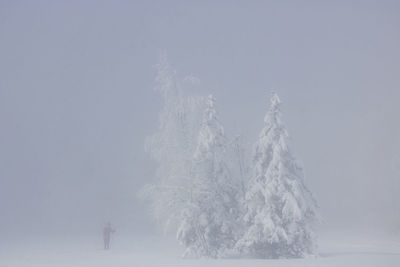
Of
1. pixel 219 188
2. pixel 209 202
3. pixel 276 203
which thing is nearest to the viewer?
pixel 276 203

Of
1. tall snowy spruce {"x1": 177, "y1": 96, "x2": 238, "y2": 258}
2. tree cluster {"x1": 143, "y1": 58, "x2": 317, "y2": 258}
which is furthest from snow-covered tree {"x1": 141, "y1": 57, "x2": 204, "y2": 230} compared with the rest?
tall snowy spruce {"x1": 177, "y1": 96, "x2": 238, "y2": 258}

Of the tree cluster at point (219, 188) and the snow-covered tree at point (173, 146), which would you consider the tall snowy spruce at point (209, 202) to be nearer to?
the tree cluster at point (219, 188)

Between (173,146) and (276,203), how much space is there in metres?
7.19

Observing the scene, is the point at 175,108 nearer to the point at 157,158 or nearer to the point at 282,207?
the point at 157,158

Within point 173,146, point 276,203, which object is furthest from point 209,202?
point 276,203

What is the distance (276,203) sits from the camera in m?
34.4

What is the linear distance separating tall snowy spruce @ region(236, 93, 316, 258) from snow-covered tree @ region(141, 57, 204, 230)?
4094 millimetres

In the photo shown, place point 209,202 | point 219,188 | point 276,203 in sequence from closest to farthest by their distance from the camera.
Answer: point 276,203
point 209,202
point 219,188

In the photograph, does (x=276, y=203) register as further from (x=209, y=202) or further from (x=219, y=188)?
(x=209, y=202)

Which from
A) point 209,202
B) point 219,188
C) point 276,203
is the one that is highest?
point 219,188

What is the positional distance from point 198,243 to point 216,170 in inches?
176

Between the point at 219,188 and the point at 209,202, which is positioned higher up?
the point at 219,188

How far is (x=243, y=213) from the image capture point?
37250mm

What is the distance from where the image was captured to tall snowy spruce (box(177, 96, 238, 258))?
3647cm
